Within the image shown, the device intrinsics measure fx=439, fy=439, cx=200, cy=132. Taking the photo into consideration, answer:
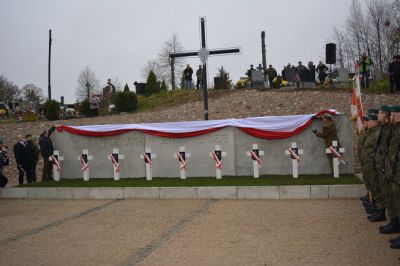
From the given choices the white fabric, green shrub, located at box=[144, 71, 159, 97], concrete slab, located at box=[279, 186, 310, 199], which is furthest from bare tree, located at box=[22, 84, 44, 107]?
concrete slab, located at box=[279, 186, 310, 199]

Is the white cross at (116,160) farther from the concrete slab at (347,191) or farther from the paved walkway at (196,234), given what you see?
the concrete slab at (347,191)

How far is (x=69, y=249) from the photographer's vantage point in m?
6.88

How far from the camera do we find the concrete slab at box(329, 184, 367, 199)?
10070 millimetres

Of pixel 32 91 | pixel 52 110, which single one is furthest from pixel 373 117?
pixel 32 91

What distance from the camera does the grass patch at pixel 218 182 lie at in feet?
36.4

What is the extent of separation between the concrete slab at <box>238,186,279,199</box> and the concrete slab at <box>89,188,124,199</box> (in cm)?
321

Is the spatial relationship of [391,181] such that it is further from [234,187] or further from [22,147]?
[22,147]

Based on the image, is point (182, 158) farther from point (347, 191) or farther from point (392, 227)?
point (392, 227)

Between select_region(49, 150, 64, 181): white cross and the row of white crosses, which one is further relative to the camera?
select_region(49, 150, 64, 181): white cross

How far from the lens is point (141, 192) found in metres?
11.5

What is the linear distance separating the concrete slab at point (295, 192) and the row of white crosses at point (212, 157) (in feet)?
5.39

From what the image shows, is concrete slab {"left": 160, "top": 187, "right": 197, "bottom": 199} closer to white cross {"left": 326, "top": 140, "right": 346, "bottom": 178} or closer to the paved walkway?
the paved walkway

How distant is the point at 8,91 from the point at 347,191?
7390 cm

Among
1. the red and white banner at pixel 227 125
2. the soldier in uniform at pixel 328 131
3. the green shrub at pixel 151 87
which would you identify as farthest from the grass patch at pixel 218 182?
the green shrub at pixel 151 87
